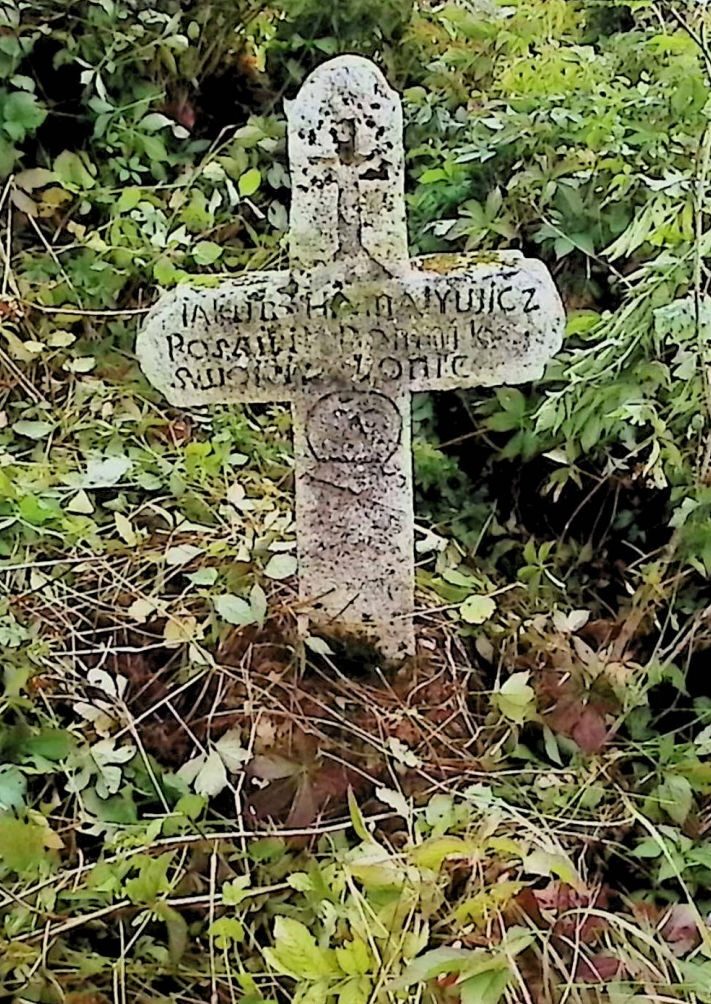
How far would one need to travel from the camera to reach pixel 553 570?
2.43 meters

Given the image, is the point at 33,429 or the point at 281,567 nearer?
the point at 281,567

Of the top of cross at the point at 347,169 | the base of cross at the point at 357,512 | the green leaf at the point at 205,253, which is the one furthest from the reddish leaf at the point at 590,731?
the green leaf at the point at 205,253

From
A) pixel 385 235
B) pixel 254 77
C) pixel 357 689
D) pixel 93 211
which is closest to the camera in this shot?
pixel 385 235

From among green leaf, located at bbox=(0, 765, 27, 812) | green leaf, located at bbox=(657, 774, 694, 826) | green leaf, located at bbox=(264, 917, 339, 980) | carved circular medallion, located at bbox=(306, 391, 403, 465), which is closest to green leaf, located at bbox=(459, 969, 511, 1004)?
green leaf, located at bbox=(264, 917, 339, 980)

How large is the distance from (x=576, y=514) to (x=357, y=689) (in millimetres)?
630

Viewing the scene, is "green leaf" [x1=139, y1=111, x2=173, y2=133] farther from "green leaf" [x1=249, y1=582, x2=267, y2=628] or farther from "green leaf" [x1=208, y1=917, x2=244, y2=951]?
"green leaf" [x1=208, y1=917, x2=244, y2=951]

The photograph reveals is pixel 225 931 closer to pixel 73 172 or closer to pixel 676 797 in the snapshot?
pixel 676 797

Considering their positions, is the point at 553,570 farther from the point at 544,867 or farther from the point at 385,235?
the point at 544,867

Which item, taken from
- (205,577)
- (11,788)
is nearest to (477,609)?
(205,577)

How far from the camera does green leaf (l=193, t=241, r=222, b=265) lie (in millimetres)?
2746

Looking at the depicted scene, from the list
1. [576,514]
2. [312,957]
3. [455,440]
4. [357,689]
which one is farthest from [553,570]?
[312,957]

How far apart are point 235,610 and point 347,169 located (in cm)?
66

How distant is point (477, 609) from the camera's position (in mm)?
2090

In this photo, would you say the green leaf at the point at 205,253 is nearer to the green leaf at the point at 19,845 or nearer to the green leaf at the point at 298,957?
the green leaf at the point at 19,845
